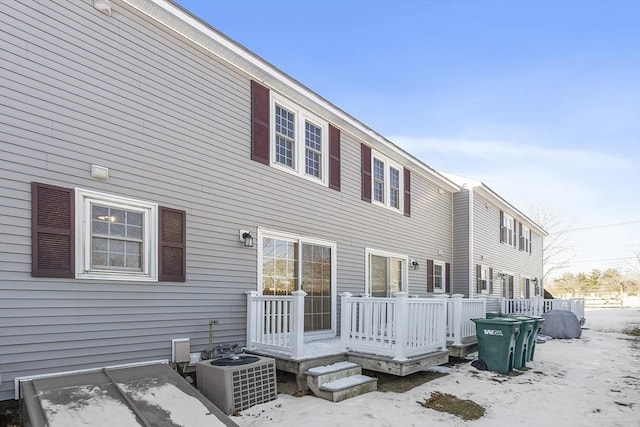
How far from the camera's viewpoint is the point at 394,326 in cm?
614

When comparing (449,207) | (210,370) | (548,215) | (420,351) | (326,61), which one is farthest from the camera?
(548,215)

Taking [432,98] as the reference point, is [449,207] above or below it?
below

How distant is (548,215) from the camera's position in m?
37.5

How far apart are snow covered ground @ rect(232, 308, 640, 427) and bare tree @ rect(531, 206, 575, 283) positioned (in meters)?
32.4

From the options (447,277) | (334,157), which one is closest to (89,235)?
(334,157)

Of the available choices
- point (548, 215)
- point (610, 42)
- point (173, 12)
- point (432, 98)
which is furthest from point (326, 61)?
point (548, 215)

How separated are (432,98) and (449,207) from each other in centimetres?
736

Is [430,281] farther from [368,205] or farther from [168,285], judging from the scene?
[168,285]

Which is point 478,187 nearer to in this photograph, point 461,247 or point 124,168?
point 461,247

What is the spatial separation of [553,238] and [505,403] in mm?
36948

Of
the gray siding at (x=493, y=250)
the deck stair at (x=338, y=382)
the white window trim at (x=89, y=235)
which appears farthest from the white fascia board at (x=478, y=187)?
the white window trim at (x=89, y=235)

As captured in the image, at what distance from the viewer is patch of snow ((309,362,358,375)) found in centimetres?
559

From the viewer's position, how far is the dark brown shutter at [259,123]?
686cm

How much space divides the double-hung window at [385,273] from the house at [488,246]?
3602 millimetres
